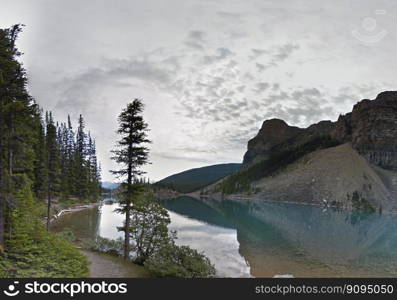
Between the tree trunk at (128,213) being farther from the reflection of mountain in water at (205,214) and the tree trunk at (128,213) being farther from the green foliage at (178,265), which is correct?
the reflection of mountain in water at (205,214)

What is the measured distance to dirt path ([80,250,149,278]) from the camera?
19.5 meters

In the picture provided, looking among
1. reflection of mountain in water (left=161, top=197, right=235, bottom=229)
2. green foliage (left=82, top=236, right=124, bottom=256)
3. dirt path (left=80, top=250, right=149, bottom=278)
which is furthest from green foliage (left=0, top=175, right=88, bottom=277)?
reflection of mountain in water (left=161, top=197, right=235, bottom=229)

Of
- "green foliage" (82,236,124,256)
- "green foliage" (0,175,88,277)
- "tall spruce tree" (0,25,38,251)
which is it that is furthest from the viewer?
"green foliage" (82,236,124,256)

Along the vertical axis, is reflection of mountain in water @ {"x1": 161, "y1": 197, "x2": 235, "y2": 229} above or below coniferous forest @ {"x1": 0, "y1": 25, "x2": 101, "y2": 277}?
below

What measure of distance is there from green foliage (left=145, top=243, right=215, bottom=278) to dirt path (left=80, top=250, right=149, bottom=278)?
103 centimetres

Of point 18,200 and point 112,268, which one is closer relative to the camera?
point 18,200

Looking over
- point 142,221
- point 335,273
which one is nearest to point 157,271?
point 142,221

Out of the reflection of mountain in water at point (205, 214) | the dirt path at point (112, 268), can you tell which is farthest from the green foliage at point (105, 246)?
the reflection of mountain in water at point (205, 214)

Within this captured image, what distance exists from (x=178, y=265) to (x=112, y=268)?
16.1ft

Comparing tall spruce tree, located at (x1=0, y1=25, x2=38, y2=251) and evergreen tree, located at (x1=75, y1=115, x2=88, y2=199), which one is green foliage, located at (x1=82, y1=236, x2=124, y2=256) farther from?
evergreen tree, located at (x1=75, y1=115, x2=88, y2=199)

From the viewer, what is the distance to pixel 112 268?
2103cm

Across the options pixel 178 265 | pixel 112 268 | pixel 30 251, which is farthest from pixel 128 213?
pixel 30 251

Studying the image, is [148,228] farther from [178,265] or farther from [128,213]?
[178,265]

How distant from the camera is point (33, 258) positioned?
15.8m
